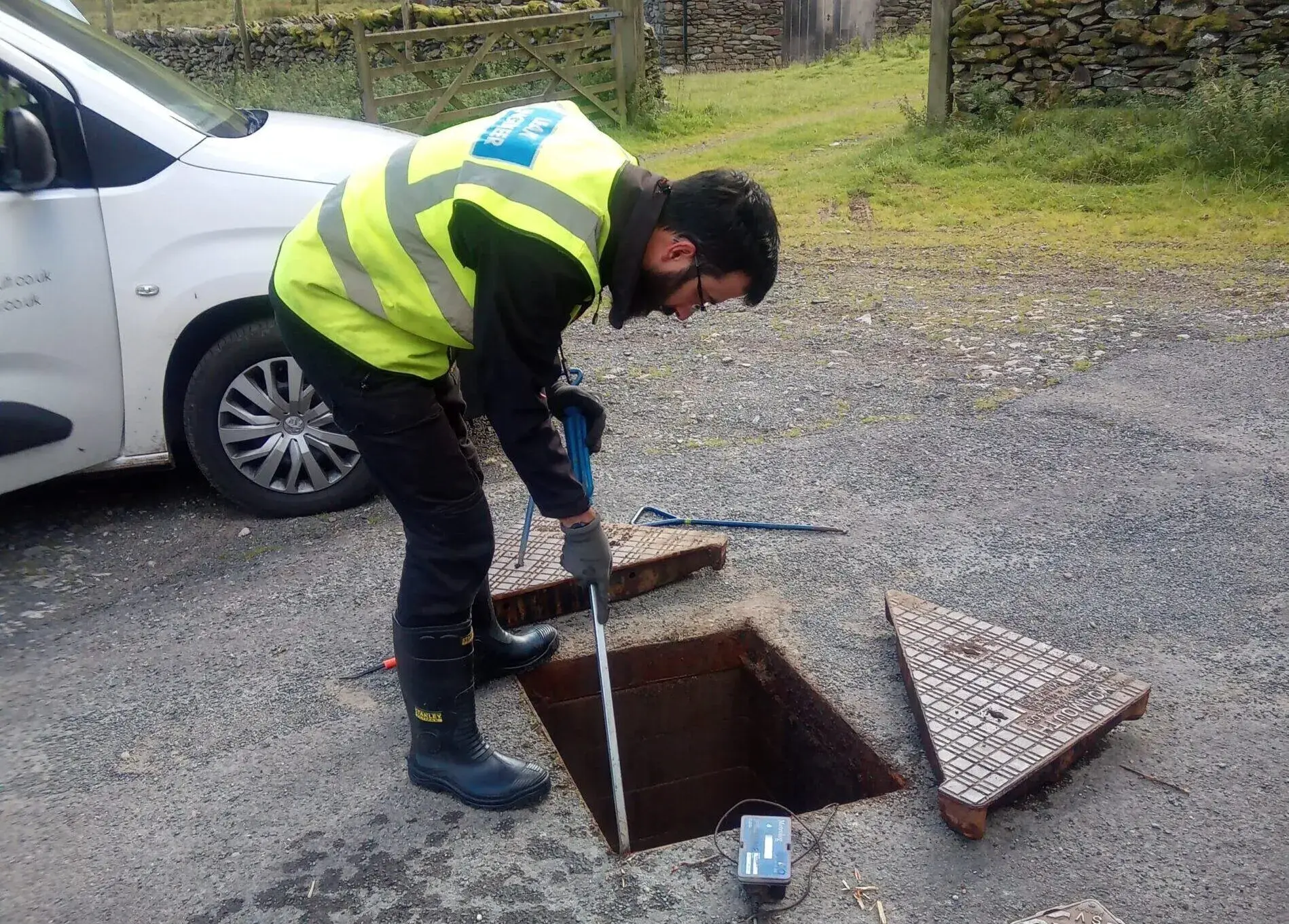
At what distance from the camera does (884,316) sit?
6.83 m

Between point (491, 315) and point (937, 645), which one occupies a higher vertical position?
point (491, 315)

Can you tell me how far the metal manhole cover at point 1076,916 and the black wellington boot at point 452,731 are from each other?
4.17 feet

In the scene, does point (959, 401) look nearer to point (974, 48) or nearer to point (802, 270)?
point (802, 270)

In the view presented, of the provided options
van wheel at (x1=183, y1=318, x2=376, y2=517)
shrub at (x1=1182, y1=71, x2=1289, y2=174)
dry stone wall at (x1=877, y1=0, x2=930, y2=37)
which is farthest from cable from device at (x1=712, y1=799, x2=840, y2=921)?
dry stone wall at (x1=877, y1=0, x2=930, y2=37)

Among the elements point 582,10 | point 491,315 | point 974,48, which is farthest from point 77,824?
point 582,10

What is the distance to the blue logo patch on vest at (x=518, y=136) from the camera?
7.82 ft

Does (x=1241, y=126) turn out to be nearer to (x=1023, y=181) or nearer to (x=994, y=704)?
(x=1023, y=181)

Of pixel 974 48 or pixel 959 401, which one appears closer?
pixel 959 401

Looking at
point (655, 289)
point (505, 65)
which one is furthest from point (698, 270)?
point (505, 65)

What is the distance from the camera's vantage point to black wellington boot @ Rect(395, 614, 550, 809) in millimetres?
2889

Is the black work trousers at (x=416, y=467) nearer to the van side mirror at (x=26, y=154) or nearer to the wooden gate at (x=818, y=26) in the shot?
the van side mirror at (x=26, y=154)

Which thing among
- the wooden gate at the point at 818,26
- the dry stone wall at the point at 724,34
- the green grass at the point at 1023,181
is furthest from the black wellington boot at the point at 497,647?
the dry stone wall at the point at 724,34

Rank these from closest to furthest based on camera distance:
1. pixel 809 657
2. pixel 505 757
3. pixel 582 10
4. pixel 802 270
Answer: pixel 505 757 < pixel 809 657 < pixel 802 270 < pixel 582 10

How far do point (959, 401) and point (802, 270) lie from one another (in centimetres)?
274
